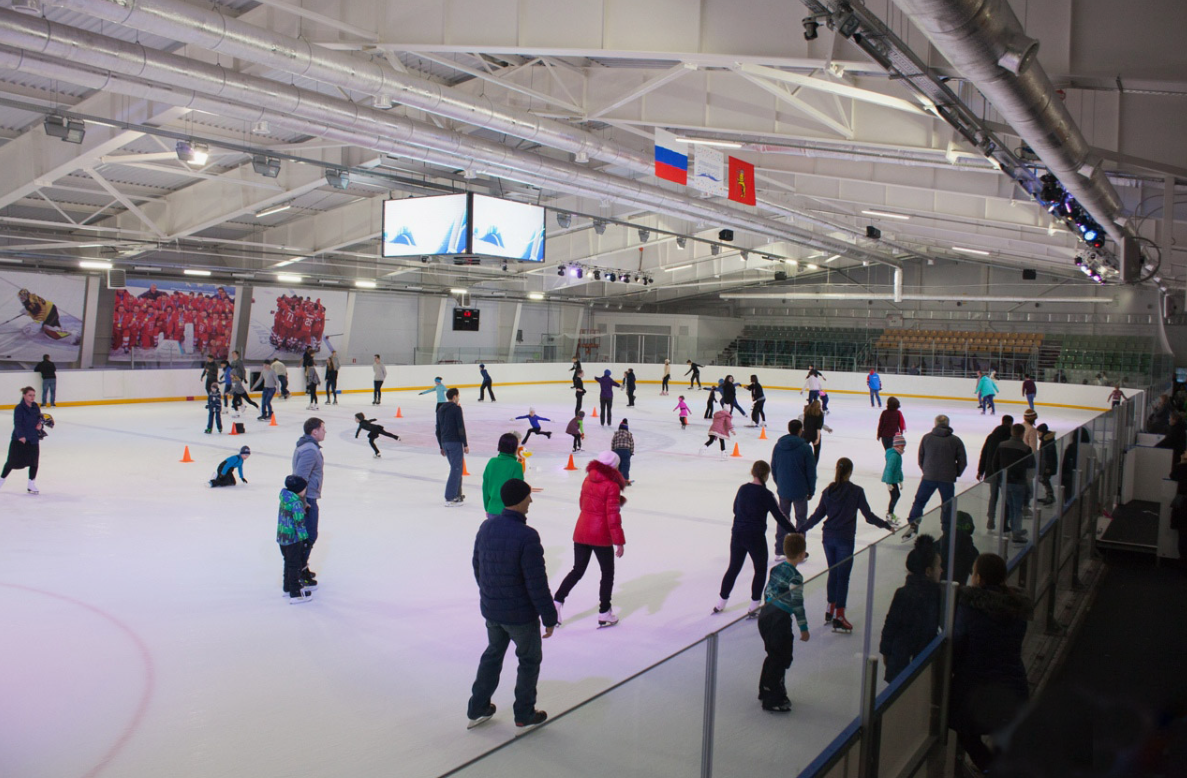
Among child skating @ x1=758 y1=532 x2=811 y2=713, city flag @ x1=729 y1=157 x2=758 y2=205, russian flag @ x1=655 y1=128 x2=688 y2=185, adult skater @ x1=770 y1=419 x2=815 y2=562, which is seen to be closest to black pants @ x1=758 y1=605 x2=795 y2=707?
child skating @ x1=758 y1=532 x2=811 y2=713

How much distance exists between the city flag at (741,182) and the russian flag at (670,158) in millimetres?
985

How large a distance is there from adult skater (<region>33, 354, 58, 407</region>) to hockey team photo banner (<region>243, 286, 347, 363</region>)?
30.9 ft

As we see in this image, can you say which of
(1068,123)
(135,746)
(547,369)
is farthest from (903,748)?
(547,369)

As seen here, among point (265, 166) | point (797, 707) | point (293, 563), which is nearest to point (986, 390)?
point (265, 166)

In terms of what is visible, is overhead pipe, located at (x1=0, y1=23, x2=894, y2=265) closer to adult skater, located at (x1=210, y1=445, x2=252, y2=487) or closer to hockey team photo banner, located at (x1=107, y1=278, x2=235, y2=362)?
adult skater, located at (x1=210, y1=445, x2=252, y2=487)

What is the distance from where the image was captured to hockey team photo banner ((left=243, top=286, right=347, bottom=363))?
30.6 meters

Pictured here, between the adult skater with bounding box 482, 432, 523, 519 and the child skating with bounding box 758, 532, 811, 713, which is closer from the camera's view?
the child skating with bounding box 758, 532, 811, 713

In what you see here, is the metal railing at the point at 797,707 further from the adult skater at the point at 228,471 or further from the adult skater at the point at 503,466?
the adult skater at the point at 228,471

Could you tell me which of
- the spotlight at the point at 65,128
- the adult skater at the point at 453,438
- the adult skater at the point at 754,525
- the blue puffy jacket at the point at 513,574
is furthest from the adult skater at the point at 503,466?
the spotlight at the point at 65,128

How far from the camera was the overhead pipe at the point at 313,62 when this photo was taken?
6.89 meters

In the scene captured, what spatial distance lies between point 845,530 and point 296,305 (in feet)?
94.2

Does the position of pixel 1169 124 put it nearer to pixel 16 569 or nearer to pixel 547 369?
pixel 16 569

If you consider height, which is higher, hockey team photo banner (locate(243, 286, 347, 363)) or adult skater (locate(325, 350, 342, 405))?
hockey team photo banner (locate(243, 286, 347, 363))

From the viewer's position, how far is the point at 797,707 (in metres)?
3.08
